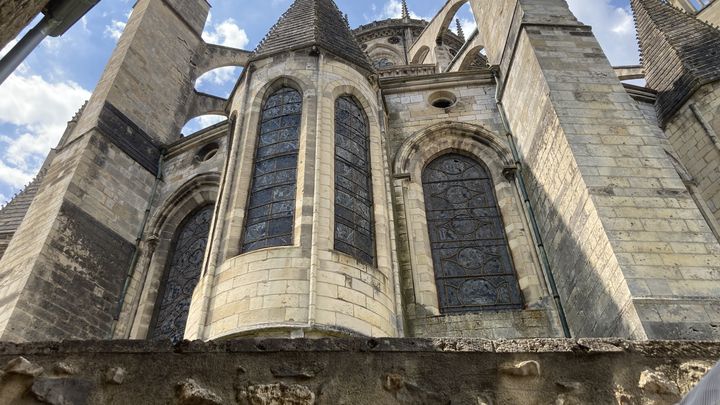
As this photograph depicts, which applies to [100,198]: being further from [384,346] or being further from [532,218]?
[384,346]

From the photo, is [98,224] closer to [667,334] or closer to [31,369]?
[31,369]

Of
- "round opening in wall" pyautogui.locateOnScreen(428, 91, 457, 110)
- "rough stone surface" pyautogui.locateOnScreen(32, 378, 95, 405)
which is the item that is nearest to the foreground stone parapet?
"rough stone surface" pyautogui.locateOnScreen(32, 378, 95, 405)

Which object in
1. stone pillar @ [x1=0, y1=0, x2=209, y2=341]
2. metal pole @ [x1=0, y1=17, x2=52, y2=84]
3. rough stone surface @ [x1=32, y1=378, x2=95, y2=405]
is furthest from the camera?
stone pillar @ [x1=0, y1=0, x2=209, y2=341]

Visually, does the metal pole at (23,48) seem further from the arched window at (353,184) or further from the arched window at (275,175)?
the arched window at (353,184)

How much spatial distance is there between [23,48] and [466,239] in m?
5.67

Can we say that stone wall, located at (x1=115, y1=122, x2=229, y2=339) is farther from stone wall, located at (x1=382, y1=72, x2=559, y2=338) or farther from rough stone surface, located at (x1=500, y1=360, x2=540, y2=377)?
rough stone surface, located at (x1=500, y1=360, x2=540, y2=377)

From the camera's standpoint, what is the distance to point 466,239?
7898 mm

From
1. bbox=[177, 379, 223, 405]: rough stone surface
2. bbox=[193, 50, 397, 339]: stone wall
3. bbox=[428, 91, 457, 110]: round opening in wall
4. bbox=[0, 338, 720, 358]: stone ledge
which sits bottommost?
bbox=[177, 379, 223, 405]: rough stone surface

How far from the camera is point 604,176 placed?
6047mm

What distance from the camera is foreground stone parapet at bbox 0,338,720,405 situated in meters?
3.05

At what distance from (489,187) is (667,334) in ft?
13.7

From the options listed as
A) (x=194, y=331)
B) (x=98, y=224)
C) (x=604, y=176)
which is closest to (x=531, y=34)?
(x=604, y=176)

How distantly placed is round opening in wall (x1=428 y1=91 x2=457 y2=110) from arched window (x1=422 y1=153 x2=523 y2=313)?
107 centimetres

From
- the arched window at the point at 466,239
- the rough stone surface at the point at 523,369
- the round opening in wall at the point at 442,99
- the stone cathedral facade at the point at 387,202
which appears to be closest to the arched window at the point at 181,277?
the stone cathedral facade at the point at 387,202
